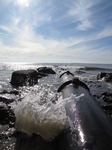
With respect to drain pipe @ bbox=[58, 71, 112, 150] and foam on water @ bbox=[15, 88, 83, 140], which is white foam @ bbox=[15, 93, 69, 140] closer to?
foam on water @ bbox=[15, 88, 83, 140]

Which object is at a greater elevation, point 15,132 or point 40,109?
point 40,109

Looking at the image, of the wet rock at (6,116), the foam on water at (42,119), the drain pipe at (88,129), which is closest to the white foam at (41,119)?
the foam on water at (42,119)

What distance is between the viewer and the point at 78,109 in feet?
15.3

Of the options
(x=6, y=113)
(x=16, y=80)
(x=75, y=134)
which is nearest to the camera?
(x=75, y=134)

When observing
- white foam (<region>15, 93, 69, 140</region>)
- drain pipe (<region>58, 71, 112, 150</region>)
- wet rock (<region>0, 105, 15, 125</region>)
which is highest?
drain pipe (<region>58, 71, 112, 150</region>)

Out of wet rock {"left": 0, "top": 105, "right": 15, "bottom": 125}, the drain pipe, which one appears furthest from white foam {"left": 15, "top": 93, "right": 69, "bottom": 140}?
wet rock {"left": 0, "top": 105, "right": 15, "bottom": 125}

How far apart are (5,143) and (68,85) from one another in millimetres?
4149

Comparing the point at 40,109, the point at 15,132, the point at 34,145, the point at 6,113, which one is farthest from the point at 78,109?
the point at 6,113

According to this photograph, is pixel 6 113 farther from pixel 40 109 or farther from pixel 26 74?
pixel 26 74

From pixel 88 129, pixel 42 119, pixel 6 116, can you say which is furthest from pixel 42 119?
pixel 6 116

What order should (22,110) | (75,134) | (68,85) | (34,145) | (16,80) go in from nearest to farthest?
(75,134)
(34,145)
(22,110)
(68,85)
(16,80)

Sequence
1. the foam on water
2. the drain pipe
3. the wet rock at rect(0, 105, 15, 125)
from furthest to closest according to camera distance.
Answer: the wet rock at rect(0, 105, 15, 125) < the foam on water < the drain pipe

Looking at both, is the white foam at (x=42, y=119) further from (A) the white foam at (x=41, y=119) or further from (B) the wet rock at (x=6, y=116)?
(B) the wet rock at (x=6, y=116)

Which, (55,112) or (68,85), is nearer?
(55,112)
